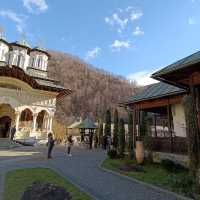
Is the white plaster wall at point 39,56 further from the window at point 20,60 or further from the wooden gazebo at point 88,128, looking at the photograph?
the wooden gazebo at point 88,128

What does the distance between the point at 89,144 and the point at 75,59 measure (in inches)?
2417

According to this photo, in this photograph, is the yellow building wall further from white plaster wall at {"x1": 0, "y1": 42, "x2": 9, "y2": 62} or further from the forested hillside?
the forested hillside

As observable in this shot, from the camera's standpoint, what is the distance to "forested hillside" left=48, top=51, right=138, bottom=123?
67438 mm

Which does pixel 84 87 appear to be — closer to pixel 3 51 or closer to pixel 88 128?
pixel 3 51

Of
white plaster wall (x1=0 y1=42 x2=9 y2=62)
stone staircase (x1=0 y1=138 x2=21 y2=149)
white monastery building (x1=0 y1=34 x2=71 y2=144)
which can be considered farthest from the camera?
white plaster wall (x1=0 y1=42 x2=9 y2=62)

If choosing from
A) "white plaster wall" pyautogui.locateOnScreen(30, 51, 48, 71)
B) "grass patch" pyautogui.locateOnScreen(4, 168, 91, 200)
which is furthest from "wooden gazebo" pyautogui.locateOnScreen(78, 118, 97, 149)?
"white plaster wall" pyautogui.locateOnScreen(30, 51, 48, 71)

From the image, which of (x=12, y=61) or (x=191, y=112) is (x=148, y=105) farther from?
(x=12, y=61)

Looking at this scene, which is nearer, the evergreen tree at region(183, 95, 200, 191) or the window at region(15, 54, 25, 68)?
the evergreen tree at region(183, 95, 200, 191)

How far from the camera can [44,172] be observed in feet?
30.1

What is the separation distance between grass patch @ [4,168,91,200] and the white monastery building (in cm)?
1887

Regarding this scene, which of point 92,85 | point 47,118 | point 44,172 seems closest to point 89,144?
point 47,118

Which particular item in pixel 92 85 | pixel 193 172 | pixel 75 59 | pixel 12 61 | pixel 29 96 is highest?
pixel 75 59

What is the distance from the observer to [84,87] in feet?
252

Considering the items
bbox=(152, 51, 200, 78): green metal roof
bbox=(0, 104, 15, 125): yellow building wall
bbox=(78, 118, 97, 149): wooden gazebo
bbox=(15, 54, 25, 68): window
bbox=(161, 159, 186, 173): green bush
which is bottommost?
bbox=(161, 159, 186, 173): green bush
